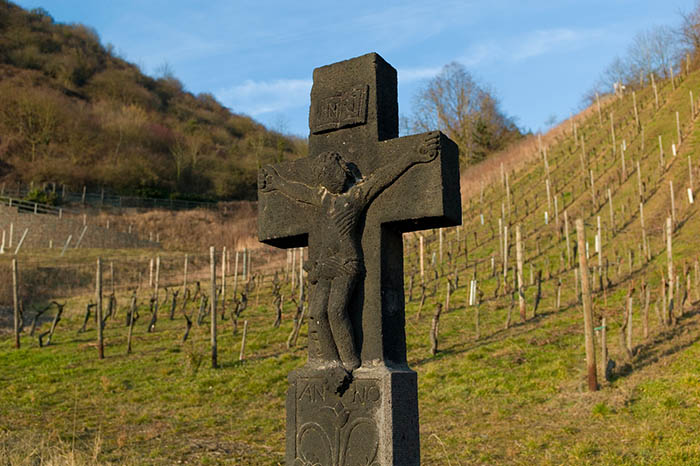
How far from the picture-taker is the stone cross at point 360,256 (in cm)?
393

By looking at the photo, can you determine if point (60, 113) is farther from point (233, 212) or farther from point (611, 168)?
point (611, 168)

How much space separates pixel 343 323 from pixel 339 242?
1.81 feet

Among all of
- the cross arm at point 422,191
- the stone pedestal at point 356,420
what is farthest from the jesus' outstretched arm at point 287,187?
the stone pedestal at point 356,420

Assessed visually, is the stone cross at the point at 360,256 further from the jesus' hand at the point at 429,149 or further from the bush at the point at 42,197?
the bush at the point at 42,197

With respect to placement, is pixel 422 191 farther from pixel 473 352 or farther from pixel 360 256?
pixel 473 352

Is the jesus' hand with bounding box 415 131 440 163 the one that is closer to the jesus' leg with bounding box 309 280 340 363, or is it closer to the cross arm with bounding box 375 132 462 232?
the cross arm with bounding box 375 132 462 232

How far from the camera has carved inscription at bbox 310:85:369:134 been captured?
4469mm

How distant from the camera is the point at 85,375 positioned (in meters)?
14.5

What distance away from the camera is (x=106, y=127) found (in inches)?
2499

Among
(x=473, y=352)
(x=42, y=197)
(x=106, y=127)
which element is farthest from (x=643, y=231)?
(x=106, y=127)

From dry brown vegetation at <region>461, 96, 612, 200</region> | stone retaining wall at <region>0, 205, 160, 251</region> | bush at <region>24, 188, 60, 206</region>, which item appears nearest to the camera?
dry brown vegetation at <region>461, 96, 612, 200</region>

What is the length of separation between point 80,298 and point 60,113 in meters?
37.8

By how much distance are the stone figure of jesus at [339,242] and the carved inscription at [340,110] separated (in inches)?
11.3

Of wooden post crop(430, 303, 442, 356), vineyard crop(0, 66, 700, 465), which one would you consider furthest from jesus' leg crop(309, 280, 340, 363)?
wooden post crop(430, 303, 442, 356)
